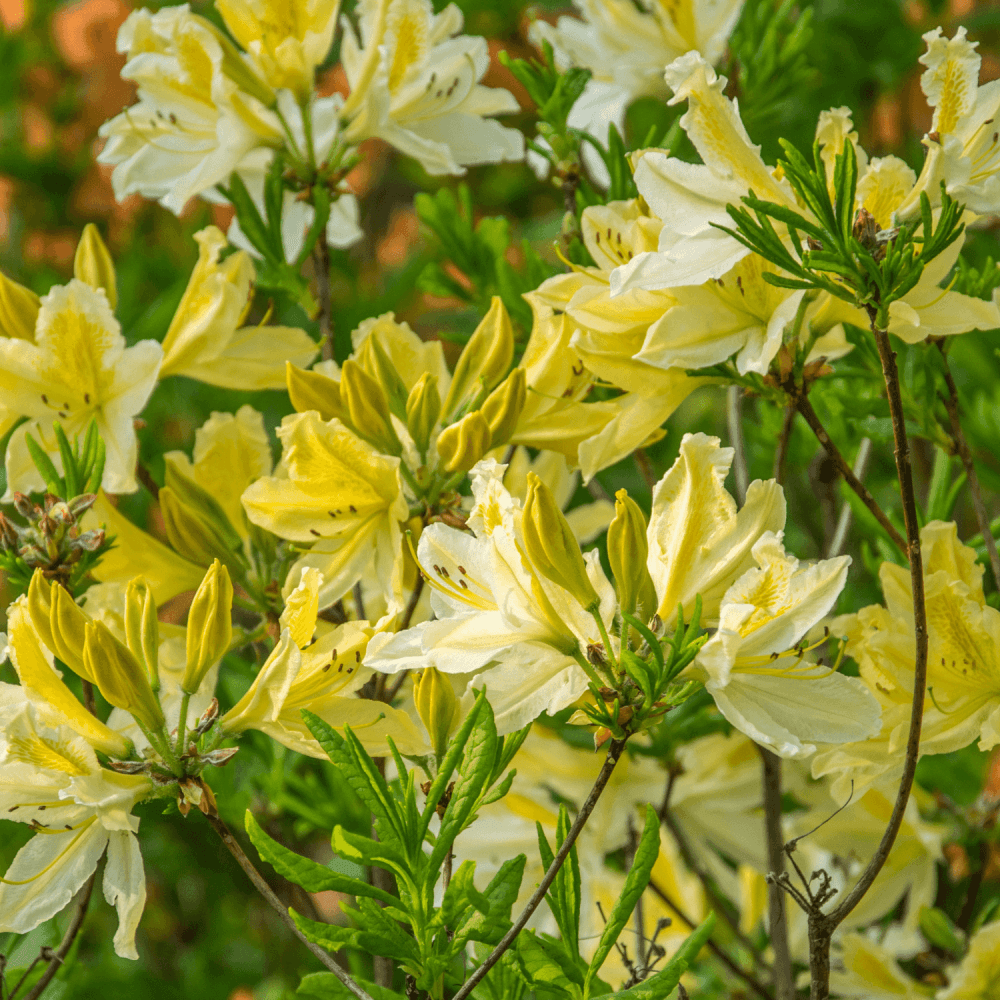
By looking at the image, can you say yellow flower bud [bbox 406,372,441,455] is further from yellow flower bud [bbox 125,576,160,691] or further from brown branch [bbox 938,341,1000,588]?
brown branch [bbox 938,341,1000,588]

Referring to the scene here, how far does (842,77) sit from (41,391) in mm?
1448

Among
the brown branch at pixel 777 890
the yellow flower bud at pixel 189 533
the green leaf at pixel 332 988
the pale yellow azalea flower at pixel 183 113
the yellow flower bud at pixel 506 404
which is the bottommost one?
the brown branch at pixel 777 890

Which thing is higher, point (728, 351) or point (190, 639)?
point (728, 351)

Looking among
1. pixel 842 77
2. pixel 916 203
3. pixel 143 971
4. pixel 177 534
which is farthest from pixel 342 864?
pixel 842 77

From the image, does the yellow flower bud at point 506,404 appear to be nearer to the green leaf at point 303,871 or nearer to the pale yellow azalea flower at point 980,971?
the green leaf at point 303,871

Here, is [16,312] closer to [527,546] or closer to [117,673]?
[117,673]

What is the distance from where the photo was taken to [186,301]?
3.11 feet

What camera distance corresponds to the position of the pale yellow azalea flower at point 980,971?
96 cm

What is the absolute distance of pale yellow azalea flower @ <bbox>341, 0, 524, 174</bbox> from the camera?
1002mm

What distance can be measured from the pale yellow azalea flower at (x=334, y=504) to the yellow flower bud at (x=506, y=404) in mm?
69

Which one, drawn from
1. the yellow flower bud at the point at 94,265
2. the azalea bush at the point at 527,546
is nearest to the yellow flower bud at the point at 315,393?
the azalea bush at the point at 527,546

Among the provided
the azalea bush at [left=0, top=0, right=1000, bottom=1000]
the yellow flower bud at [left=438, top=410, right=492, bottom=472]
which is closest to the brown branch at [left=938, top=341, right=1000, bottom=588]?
the azalea bush at [left=0, top=0, right=1000, bottom=1000]

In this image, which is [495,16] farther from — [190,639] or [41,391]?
[190,639]

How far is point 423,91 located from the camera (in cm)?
Answer: 104
